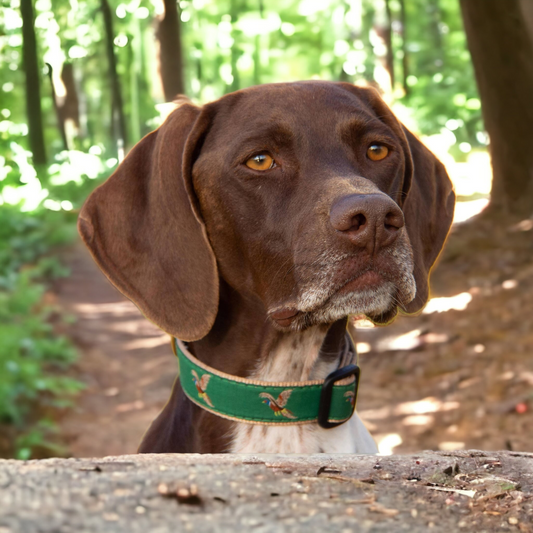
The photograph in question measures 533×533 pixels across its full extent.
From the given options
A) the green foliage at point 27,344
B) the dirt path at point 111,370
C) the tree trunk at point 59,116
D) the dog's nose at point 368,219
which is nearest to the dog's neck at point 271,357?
the dog's nose at point 368,219

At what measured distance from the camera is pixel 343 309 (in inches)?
93.4

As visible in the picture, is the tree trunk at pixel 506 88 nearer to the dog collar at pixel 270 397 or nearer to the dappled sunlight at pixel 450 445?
the dappled sunlight at pixel 450 445

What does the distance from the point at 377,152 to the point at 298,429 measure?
1.08 metres

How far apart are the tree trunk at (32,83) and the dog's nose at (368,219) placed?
4.40m

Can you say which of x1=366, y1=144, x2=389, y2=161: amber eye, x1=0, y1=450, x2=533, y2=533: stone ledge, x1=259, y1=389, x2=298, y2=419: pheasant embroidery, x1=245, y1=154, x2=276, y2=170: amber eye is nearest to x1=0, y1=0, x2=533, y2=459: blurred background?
x1=366, y1=144, x2=389, y2=161: amber eye

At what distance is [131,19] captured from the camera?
762 cm

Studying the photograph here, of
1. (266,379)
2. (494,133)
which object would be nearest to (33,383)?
(266,379)

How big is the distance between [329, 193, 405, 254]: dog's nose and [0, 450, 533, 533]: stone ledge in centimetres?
69

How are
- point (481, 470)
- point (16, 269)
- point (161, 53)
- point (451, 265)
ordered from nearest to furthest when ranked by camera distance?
point (481, 470), point (451, 265), point (16, 269), point (161, 53)

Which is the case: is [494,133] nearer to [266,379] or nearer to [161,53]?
[161,53]

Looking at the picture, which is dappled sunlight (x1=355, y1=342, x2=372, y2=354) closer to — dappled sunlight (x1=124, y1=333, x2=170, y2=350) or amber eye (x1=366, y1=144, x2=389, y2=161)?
dappled sunlight (x1=124, y1=333, x2=170, y2=350)

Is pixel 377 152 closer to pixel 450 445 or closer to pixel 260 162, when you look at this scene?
pixel 260 162

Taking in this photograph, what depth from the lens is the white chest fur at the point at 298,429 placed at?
263 centimetres

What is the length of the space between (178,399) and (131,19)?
585 cm
